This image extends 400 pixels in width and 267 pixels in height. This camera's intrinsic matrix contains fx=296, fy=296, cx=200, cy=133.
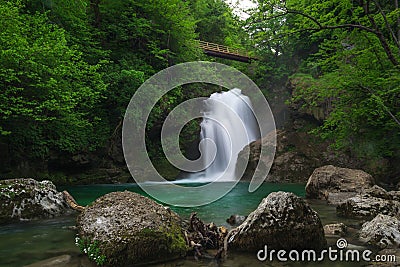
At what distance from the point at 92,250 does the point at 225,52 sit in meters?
25.4

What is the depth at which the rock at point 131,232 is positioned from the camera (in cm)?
382

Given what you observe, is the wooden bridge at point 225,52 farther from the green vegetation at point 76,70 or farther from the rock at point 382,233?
the rock at point 382,233

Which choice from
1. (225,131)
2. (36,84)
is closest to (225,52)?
(225,131)

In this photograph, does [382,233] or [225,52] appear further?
[225,52]

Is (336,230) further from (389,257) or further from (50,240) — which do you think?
(50,240)

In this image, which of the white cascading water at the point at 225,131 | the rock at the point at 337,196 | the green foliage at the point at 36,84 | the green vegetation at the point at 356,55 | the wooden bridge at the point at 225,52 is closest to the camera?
the green vegetation at the point at 356,55

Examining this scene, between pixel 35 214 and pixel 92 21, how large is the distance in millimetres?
14462

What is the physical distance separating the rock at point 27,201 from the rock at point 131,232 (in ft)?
9.29

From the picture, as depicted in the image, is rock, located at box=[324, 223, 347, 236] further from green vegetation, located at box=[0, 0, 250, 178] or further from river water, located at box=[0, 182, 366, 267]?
green vegetation, located at box=[0, 0, 250, 178]

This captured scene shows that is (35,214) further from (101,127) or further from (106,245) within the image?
(101,127)

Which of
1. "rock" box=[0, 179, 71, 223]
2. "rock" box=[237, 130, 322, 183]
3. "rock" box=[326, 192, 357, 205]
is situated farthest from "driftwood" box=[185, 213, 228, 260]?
"rock" box=[237, 130, 322, 183]

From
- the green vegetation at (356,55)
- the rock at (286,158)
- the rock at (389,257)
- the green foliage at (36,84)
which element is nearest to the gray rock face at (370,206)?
the green vegetation at (356,55)

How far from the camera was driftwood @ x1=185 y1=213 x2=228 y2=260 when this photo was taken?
4191 millimetres

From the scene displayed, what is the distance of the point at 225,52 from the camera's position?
27.3 meters
